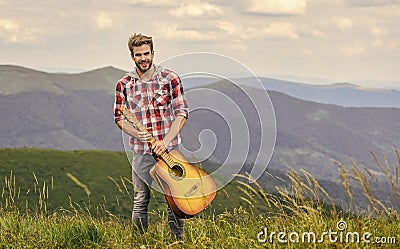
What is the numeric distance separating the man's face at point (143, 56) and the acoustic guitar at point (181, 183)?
66 cm

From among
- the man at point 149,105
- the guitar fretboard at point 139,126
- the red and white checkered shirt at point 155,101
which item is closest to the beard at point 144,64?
the man at point 149,105

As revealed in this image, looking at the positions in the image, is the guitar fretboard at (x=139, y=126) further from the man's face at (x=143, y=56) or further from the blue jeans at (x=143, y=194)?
the man's face at (x=143, y=56)

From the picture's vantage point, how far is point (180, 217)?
21.5 feet

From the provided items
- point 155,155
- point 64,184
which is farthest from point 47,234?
point 64,184

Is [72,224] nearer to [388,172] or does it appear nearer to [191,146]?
[191,146]

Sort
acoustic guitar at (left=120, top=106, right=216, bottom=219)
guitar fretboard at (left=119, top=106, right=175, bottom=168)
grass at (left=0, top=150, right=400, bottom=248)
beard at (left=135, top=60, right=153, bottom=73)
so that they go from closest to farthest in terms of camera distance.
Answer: grass at (left=0, top=150, right=400, bottom=248)
acoustic guitar at (left=120, top=106, right=216, bottom=219)
guitar fretboard at (left=119, top=106, right=175, bottom=168)
beard at (left=135, top=60, right=153, bottom=73)

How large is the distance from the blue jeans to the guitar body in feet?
0.82

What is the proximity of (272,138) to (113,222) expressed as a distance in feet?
7.69

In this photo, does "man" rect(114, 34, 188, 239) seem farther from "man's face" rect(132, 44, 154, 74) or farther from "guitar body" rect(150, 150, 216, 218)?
"guitar body" rect(150, 150, 216, 218)

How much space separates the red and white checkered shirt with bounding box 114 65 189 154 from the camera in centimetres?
685

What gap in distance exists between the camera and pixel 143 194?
282 inches

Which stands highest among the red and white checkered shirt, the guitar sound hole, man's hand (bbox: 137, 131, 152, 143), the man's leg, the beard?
the beard

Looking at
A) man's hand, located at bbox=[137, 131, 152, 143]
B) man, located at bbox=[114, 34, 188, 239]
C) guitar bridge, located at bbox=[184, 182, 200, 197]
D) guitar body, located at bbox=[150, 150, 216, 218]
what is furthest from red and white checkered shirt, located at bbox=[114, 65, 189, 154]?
guitar bridge, located at bbox=[184, 182, 200, 197]

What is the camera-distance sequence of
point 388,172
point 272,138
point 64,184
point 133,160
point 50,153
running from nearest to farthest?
point 388,172, point 272,138, point 133,160, point 64,184, point 50,153
